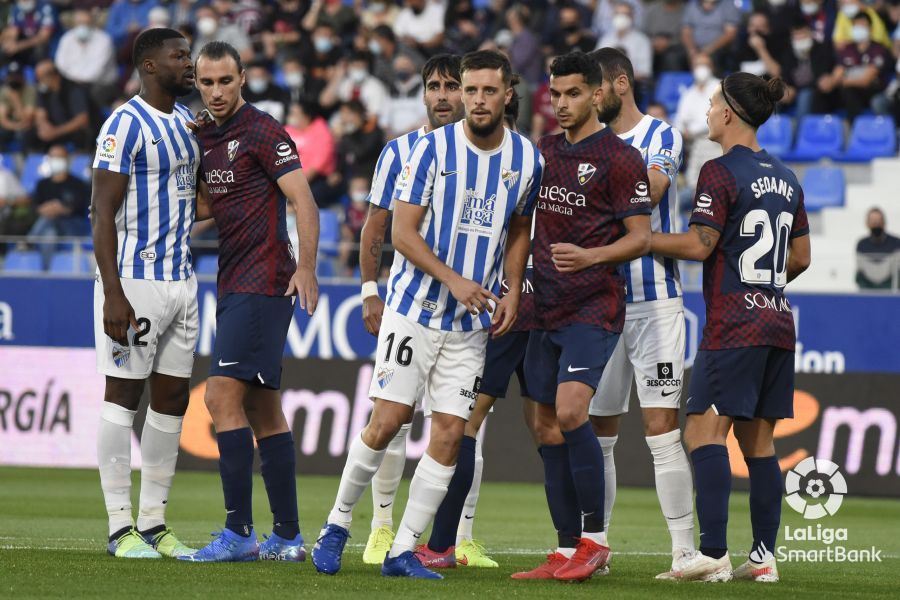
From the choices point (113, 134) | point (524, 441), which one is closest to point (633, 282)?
point (113, 134)

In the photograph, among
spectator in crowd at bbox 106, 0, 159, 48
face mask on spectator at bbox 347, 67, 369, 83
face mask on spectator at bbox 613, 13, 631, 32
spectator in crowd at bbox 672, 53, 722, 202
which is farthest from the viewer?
spectator in crowd at bbox 106, 0, 159, 48

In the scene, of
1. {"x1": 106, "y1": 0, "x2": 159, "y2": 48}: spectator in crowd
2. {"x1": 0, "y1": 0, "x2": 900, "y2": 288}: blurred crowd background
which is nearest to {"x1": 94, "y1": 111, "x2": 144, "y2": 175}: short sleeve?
{"x1": 0, "y1": 0, "x2": 900, "y2": 288}: blurred crowd background

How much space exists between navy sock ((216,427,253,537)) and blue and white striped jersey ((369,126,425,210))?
1314mm

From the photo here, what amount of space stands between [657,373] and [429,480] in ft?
4.86

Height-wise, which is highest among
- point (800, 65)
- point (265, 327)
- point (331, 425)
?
point (800, 65)

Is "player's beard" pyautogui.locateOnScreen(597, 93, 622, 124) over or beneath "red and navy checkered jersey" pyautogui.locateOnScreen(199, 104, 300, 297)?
over

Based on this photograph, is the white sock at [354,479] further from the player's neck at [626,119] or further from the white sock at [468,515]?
the player's neck at [626,119]

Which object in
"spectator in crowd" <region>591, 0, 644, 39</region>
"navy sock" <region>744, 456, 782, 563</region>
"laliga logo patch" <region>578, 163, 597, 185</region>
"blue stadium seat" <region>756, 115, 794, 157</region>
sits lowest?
"navy sock" <region>744, 456, 782, 563</region>

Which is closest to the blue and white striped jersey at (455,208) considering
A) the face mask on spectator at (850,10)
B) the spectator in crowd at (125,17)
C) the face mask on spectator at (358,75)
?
the face mask on spectator at (850,10)

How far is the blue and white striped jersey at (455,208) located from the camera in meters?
6.75

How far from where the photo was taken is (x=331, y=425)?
13891 mm

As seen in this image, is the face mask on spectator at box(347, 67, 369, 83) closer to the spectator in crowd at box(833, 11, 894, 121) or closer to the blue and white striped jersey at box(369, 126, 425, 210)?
the spectator in crowd at box(833, 11, 894, 121)

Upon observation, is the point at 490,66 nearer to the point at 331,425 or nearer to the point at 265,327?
the point at 265,327

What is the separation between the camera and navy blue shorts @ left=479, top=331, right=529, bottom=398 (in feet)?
25.2
